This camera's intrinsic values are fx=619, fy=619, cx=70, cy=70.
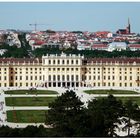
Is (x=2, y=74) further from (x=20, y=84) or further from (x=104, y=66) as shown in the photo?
(x=104, y=66)

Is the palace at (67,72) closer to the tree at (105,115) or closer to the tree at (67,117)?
the tree at (67,117)

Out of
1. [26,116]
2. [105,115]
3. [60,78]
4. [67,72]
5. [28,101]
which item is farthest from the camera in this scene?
[67,72]

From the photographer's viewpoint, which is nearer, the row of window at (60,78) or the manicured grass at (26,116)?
the manicured grass at (26,116)

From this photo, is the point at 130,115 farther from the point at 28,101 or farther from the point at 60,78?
the point at 60,78

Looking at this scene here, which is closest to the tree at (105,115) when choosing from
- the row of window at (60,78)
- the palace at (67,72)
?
the row of window at (60,78)

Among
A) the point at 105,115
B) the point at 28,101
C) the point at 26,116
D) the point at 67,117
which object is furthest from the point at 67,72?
the point at 105,115

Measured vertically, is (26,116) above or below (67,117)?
below

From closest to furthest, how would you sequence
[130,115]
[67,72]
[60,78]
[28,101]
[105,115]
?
1. [105,115]
2. [130,115]
3. [28,101]
4. [60,78]
5. [67,72]
